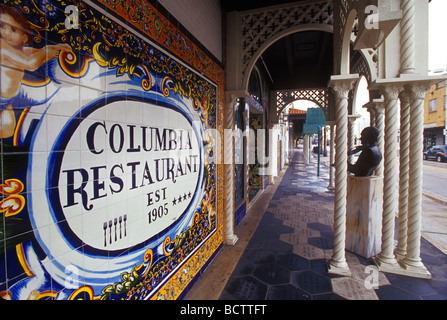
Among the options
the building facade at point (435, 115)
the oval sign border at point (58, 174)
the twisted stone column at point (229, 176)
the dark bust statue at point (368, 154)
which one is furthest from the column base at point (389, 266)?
the building facade at point (435, 115)

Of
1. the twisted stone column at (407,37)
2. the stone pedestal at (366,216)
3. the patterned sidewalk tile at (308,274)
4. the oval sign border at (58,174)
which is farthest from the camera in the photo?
the stone pedestal at (366,216)

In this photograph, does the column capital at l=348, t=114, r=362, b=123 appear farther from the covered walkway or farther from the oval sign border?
the oval sign border

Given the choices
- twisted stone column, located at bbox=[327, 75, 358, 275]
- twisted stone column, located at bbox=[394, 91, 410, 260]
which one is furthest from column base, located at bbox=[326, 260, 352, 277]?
twisted stone column, located at bbox=[394, 91, 410, 260]

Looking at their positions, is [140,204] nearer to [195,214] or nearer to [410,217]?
[195,214]

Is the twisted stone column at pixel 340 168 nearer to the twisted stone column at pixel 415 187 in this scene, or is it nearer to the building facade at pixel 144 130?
the building facade at pixel 144 130

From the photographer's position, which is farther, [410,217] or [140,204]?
[410,217]

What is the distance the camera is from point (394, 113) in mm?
3205

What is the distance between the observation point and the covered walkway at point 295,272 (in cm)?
268

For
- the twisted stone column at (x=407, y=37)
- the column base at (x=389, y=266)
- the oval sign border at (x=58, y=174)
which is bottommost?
the column base at (x=389, y=266)

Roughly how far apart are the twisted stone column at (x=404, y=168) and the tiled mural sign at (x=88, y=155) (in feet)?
9.84

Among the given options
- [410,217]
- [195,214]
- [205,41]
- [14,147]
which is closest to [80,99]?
[14,147]

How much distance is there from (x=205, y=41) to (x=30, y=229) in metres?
2.93

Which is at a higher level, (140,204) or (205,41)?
(205,41)
